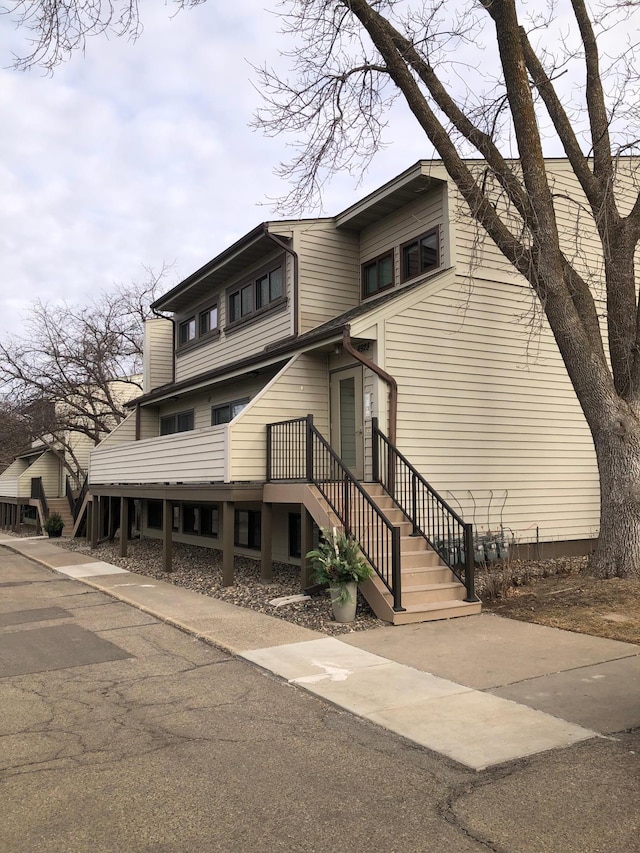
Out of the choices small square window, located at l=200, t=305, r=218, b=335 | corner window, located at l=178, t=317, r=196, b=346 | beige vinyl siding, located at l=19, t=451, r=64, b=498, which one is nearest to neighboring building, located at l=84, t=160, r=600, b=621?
small square window, located at l=200, t=305, r=218, b=335

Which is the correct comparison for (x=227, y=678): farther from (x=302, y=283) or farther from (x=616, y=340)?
(x=302, y=283)

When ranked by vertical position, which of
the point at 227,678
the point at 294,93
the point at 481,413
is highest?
the point at 294,93

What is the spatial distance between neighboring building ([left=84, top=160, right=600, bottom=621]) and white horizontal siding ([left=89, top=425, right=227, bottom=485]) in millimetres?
50

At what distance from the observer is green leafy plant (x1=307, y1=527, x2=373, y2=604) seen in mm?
8500

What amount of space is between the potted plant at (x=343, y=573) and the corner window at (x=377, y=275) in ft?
23.6

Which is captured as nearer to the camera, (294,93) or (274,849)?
(274,849)

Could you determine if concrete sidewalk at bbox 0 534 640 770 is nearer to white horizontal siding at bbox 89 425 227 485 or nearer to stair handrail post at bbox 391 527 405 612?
stair handrail post at bbox 391 527 405 612

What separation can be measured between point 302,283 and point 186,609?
7467 mm

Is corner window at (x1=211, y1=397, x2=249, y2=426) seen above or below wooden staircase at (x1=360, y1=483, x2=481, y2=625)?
above

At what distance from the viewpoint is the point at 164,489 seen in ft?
45.5

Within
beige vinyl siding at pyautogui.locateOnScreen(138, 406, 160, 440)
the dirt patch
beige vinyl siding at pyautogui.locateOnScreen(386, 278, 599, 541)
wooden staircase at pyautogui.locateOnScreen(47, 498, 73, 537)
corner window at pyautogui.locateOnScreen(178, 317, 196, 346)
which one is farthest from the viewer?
wooden staircase at pyautogui.locateOnScreen(47, 498, 73, 537)

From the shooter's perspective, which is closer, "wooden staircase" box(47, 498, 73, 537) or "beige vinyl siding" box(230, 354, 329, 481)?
"beige vinyl siding" box(230, 354, 329, 481)

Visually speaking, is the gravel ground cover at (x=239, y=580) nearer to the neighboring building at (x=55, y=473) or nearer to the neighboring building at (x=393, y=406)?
the neighboring building at (x=393, y=406)

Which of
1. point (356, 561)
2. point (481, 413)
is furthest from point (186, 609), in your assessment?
point (481, 413)
